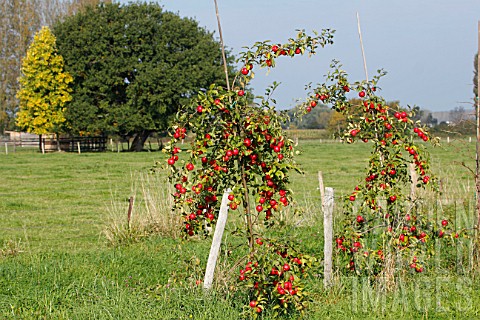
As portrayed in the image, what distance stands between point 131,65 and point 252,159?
3629 cm

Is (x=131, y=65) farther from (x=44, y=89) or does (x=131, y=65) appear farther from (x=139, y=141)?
(x=44, y=89)

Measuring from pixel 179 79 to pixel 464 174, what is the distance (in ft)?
74.6

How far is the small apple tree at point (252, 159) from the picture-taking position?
507cm

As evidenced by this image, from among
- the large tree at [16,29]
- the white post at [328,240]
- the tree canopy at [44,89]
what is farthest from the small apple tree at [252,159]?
the large tree at [16,29]

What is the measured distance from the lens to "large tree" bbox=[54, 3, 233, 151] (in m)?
39.8

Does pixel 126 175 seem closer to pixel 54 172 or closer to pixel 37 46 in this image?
pixel 54 172

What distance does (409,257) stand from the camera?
249 inches

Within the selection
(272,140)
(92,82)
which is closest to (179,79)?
(92,82)

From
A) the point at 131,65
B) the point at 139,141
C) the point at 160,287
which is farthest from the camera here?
the point at 139,141

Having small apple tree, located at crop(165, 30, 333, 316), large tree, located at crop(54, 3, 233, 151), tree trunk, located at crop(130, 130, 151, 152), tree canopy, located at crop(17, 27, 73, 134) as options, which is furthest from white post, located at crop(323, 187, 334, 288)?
tree trunk, located at crop(130, 130, 151, 152)

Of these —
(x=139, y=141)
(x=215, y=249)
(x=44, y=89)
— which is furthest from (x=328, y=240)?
(x=44, y=89)

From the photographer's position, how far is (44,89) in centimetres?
4122

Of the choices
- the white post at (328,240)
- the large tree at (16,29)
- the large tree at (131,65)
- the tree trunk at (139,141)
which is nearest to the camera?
the white post at (328,240)

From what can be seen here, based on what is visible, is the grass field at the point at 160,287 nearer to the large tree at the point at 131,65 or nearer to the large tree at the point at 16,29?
the large tree at the point at 131,65
